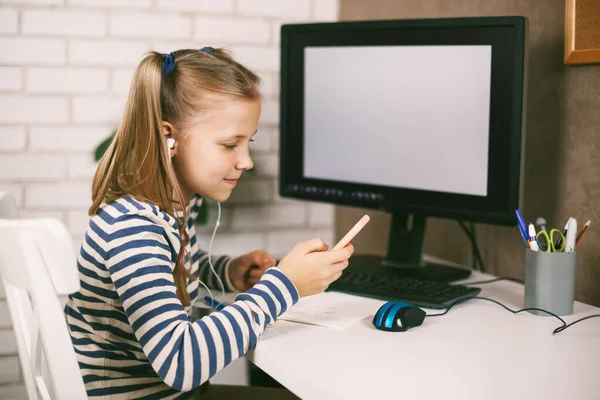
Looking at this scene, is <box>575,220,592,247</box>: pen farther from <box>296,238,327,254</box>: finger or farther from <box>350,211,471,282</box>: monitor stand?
<box>296,238,327,254</box>: finger

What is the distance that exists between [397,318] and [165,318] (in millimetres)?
355

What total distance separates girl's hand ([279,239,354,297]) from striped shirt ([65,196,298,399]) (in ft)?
0.07

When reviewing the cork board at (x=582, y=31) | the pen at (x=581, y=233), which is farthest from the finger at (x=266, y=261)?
the cork board at (x=582, y=31)

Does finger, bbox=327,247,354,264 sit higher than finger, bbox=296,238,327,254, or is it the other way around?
finger, bbox=296,238,327,254

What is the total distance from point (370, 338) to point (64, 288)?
1.57ft

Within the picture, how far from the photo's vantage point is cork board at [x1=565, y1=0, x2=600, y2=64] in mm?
1248

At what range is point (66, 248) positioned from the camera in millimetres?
738

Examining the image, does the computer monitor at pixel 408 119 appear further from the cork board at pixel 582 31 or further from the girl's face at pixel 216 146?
the girl's face at pixel 216 146

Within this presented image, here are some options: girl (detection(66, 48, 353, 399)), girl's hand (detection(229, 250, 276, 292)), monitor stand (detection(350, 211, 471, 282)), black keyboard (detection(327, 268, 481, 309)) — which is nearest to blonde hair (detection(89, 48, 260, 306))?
girl (detection(66, 48, 353, 399))

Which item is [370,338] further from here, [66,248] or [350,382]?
[66,248]

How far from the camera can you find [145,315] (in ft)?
3.17

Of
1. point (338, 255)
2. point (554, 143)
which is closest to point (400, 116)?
point (554, 143)

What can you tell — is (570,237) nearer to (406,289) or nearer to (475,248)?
(406,289)

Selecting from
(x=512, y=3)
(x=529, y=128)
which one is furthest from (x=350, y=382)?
(x=512, y=3)
